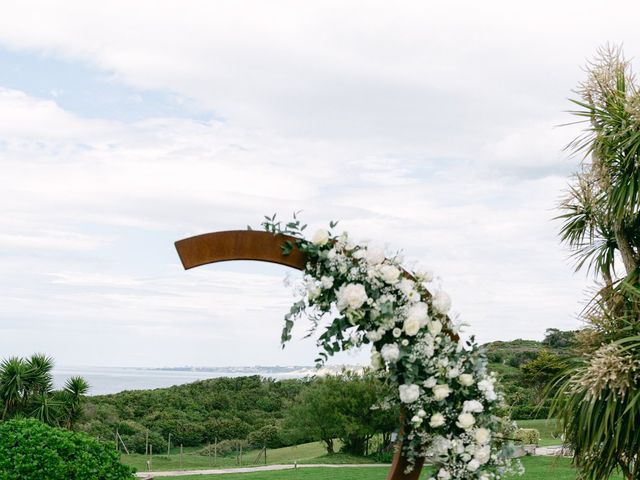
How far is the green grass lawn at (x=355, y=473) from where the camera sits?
1466cm

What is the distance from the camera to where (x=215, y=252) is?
155 inches

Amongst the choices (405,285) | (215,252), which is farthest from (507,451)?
(215,252)

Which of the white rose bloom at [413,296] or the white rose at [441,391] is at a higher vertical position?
the white rose bloom at [413,296]

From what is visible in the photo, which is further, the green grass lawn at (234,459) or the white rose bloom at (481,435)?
the green grass lawn at (234,459)

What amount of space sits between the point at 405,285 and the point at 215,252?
3.37 ft

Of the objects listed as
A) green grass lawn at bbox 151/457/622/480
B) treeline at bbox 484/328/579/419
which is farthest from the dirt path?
treeline at bbox 484/328/579/419

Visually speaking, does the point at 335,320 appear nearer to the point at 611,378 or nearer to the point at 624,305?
the point at 611,378

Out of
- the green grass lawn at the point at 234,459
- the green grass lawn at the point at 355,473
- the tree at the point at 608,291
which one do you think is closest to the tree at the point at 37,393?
the green grass lawn at the point at 355,473

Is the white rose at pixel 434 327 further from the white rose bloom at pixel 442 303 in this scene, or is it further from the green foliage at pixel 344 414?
the green foliage at pixel 344 414

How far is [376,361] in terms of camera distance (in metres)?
4.07

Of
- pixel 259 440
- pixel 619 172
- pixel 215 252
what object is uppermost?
pixel 619 172

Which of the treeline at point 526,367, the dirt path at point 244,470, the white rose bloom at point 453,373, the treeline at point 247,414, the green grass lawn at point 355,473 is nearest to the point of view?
the white rose bloom at point 453,373


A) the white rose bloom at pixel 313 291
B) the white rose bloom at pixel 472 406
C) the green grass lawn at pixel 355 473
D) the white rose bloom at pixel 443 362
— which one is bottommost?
the green grass lawn at pixel 355 473

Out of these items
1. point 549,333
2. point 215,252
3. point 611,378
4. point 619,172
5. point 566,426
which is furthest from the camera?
point 549,333
